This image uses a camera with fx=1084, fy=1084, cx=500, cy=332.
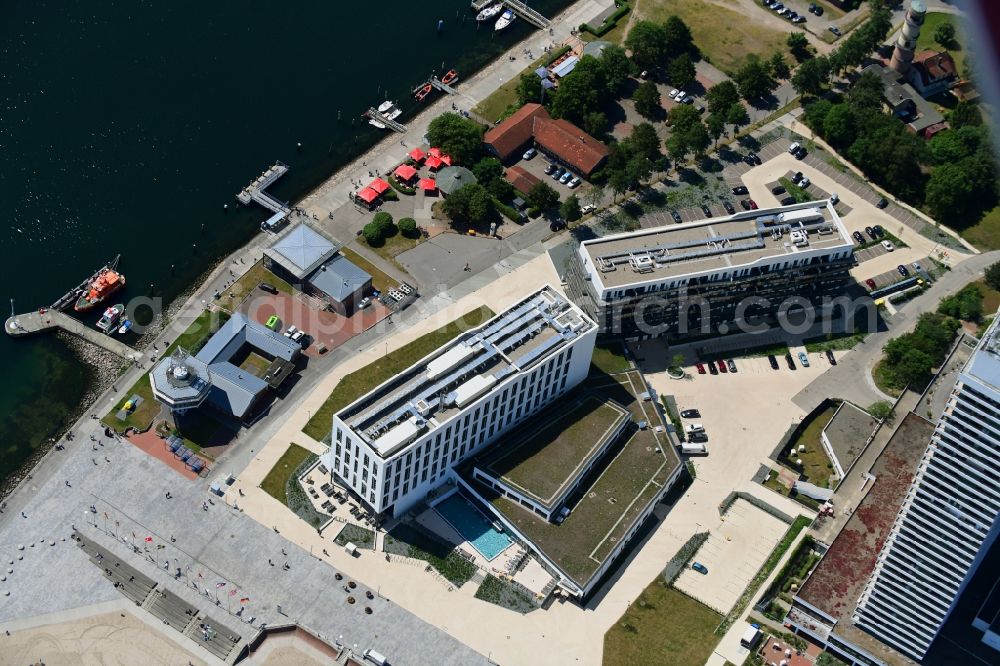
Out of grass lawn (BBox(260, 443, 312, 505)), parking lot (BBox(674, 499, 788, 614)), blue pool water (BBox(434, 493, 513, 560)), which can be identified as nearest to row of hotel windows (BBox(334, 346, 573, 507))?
blue pool water (BBox(434, 493, 513, 560))

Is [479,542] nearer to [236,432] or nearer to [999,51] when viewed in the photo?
[236,432]

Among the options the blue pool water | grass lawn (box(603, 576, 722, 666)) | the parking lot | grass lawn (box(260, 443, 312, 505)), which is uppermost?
the parking lot

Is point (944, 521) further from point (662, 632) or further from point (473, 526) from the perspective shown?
point (473, 526)

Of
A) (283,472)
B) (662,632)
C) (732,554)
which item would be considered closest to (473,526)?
(283,472)

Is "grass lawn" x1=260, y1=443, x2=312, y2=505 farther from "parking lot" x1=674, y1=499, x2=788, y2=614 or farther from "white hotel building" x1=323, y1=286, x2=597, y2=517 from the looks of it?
"parking lot" x1=674, y1=499, x2=788, y2=614

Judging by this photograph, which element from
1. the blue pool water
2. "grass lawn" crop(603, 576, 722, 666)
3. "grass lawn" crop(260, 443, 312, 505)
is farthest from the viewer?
"grass lawn" crop(260, 443, 312, 505)

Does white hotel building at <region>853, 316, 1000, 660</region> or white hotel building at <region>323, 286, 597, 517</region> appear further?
white hotel building at <region>323, 286, 597, 517</region>
